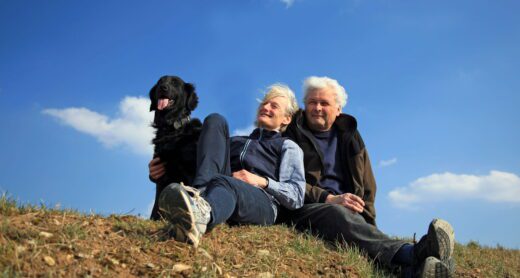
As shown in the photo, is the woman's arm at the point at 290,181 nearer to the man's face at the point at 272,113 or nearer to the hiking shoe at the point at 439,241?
the man's face at the point at 272,113

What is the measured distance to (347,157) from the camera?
5906mm

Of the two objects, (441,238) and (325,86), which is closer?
(441,238)

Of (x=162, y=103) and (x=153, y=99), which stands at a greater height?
(x=153, y=99)

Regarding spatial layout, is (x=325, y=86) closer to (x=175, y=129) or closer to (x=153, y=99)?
(x=175, y=129)

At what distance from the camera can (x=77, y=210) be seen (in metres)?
4.27

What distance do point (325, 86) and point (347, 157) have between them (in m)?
0.98

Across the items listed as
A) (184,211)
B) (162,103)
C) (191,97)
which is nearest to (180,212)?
(184,211)

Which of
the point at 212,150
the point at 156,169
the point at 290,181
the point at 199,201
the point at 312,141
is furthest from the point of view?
the point at 156,169

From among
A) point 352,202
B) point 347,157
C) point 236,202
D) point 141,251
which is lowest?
point 141,251

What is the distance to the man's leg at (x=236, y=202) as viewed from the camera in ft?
12.0

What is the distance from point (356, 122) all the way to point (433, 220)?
218 centimetres

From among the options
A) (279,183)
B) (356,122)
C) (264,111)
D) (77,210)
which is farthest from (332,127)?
(77,210)

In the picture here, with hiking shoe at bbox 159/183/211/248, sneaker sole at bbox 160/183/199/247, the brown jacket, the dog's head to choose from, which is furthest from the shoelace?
the dog's head

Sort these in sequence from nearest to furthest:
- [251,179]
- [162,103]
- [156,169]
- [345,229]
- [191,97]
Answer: [251,179] < [345,229] < [156,169] < [162,103] < [191,97]
